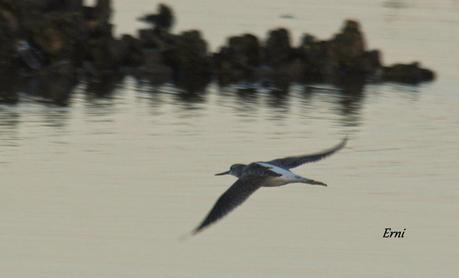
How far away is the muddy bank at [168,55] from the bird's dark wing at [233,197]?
62.0 ft

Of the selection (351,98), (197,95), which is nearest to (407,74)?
(351,98)

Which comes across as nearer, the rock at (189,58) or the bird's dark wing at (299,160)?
the bird's dark wing at (299,160)

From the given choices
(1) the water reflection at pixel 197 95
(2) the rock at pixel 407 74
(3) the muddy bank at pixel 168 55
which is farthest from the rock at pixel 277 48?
(2) the rock at pixel 407 74

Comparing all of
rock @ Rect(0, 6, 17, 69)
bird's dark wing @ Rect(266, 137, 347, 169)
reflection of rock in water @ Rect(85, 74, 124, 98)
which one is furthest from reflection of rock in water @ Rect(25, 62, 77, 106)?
bird's dark wing @ Rect(266, 137, 347, 169)

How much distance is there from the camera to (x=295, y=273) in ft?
70.4

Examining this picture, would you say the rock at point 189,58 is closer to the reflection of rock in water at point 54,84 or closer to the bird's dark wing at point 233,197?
the reflection of rock in water at point 54,84

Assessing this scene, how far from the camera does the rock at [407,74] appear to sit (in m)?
43.1

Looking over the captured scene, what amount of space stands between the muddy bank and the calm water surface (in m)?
1.53

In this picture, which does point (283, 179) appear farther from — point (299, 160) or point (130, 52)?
point (130, 52)

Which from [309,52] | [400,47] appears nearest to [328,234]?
[309,52]

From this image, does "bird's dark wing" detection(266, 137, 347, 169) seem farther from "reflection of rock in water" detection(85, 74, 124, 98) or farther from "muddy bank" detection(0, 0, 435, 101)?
"muddy bank" detection(0, 0, 435, 101)

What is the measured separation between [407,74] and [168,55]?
21.7 ft

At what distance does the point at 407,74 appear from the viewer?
142ft

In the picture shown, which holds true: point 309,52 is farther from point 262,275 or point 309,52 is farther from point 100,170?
point 262,275
